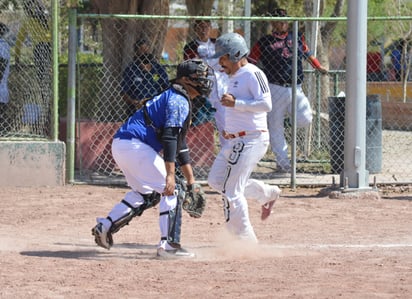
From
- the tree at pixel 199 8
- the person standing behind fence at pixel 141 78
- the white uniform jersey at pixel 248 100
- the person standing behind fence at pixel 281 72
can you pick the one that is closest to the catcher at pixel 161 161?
the white uniform jersey at pixel 248 100

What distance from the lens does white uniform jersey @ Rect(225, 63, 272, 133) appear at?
7.96 meters

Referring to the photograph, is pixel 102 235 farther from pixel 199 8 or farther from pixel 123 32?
pixel 199 8

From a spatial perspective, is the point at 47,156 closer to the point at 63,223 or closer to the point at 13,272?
the point at 63,223

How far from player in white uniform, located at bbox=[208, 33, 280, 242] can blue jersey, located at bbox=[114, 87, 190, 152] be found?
0.56m

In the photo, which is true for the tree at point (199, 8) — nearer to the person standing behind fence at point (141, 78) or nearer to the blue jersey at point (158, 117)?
the person standing behind fence at point (141, 78)

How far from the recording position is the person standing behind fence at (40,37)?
1201 centimetres

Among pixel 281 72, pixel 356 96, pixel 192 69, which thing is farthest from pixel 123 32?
pixel 192 69

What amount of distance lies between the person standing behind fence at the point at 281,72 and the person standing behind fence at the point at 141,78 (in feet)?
4.23

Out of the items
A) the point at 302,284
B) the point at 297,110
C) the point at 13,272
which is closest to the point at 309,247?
the point at 302,284

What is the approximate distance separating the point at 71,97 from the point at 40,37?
874mm

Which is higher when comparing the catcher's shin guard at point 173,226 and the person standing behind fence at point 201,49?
the person standing behind fence at point 201,49

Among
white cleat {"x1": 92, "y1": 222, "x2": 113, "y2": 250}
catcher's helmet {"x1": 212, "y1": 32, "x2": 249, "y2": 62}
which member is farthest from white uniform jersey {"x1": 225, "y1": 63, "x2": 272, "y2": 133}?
white cleat {"x1": 92, "y1": 222, "x2": 113, "y2": 250}

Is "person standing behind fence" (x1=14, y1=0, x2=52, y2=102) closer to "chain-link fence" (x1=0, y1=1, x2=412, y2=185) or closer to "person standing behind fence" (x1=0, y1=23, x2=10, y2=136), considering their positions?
"chain-link fence" (x1=0, y1=1, x2=412, y2=185)

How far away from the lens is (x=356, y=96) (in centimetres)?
1124
